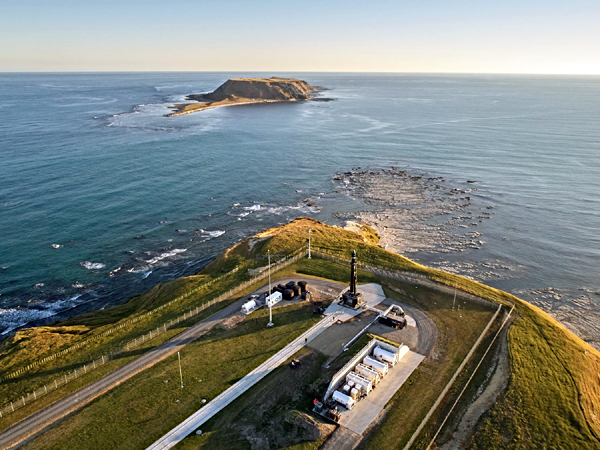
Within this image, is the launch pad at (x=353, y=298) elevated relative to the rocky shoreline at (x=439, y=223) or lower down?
elevated

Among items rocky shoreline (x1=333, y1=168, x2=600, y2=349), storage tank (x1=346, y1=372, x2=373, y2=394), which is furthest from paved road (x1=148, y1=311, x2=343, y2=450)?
rocky shoreline (x1=333, y1=168, x2=600, y2=349)

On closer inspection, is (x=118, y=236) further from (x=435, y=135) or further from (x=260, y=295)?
(x=435, y=135)

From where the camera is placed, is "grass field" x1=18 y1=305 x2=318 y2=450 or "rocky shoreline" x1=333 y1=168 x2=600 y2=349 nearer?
"grass field" x1=18 y1=305 x2=318 y2=450

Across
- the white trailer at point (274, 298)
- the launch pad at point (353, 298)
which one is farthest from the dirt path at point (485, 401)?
the white trailer at point (274, 298)

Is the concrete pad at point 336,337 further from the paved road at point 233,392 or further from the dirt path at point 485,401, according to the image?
the dirt path at point 485,401

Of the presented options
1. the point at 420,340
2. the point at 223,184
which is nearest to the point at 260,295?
the point at 420,340

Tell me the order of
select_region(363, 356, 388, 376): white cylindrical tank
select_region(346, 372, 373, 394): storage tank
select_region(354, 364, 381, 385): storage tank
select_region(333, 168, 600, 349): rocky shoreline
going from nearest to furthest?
select_region(346, 372, 373, 394): storage tank < select_region(354, 364, 381, 385): storage tank < select_region(363, 356, 388, 376): white cylindrical tank < select_region(333, 168, 600, 349): rocky shoreline

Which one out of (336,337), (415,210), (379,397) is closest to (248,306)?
(336,337)

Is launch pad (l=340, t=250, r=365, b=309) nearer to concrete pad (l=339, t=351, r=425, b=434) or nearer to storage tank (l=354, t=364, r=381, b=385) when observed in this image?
concrete pad (l=339, t=351, r=425, b=434)
